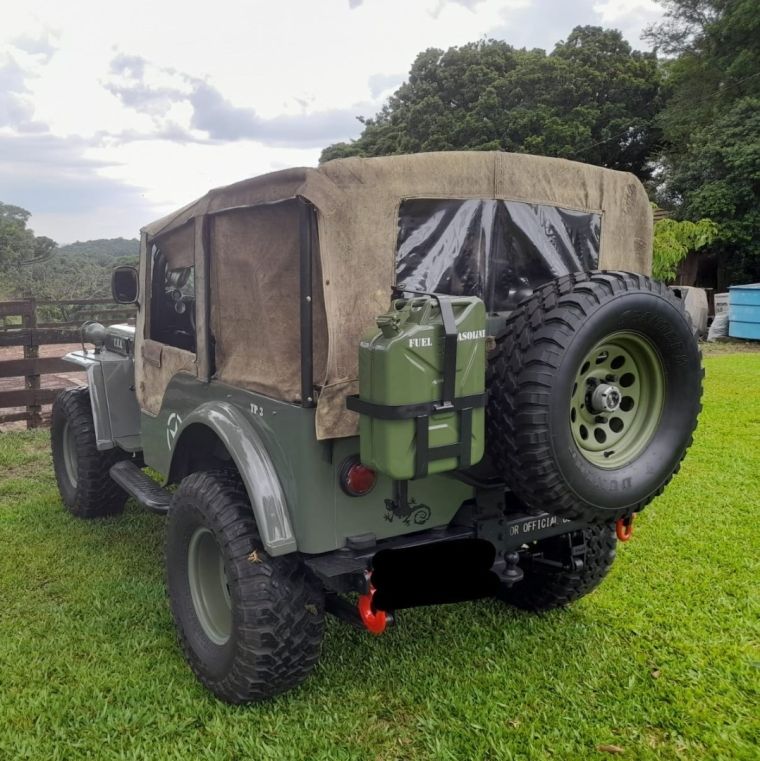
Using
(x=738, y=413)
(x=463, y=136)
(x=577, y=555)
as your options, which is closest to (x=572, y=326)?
(x=577, y=555)

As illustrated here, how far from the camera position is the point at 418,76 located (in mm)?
28781

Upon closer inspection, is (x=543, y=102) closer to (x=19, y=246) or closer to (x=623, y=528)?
(x=19, y=246)

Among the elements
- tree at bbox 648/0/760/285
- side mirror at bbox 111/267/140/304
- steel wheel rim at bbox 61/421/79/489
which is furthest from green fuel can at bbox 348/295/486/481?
tree at bbox 648/0/760/285

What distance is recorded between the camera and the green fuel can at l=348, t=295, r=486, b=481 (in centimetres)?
218

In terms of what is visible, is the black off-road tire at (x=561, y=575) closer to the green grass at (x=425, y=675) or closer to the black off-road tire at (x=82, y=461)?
the green grass at (x=425, y=675)

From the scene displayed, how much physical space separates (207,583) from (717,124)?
2222 cm

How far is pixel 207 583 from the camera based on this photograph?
3145 mm

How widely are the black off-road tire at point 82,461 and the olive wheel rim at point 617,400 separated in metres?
3.34

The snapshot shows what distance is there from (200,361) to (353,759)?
1.76 m

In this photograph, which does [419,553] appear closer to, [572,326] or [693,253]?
[572,326]

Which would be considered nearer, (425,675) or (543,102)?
(425,675)

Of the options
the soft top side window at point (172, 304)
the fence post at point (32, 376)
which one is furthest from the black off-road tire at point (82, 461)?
the fence post at point (32, 376)

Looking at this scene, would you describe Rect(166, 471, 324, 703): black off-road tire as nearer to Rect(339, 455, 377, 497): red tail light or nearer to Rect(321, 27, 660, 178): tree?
Rect(339, 455, 377, 497): red tail light

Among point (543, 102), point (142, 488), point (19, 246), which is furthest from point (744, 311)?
point (19, 246)
